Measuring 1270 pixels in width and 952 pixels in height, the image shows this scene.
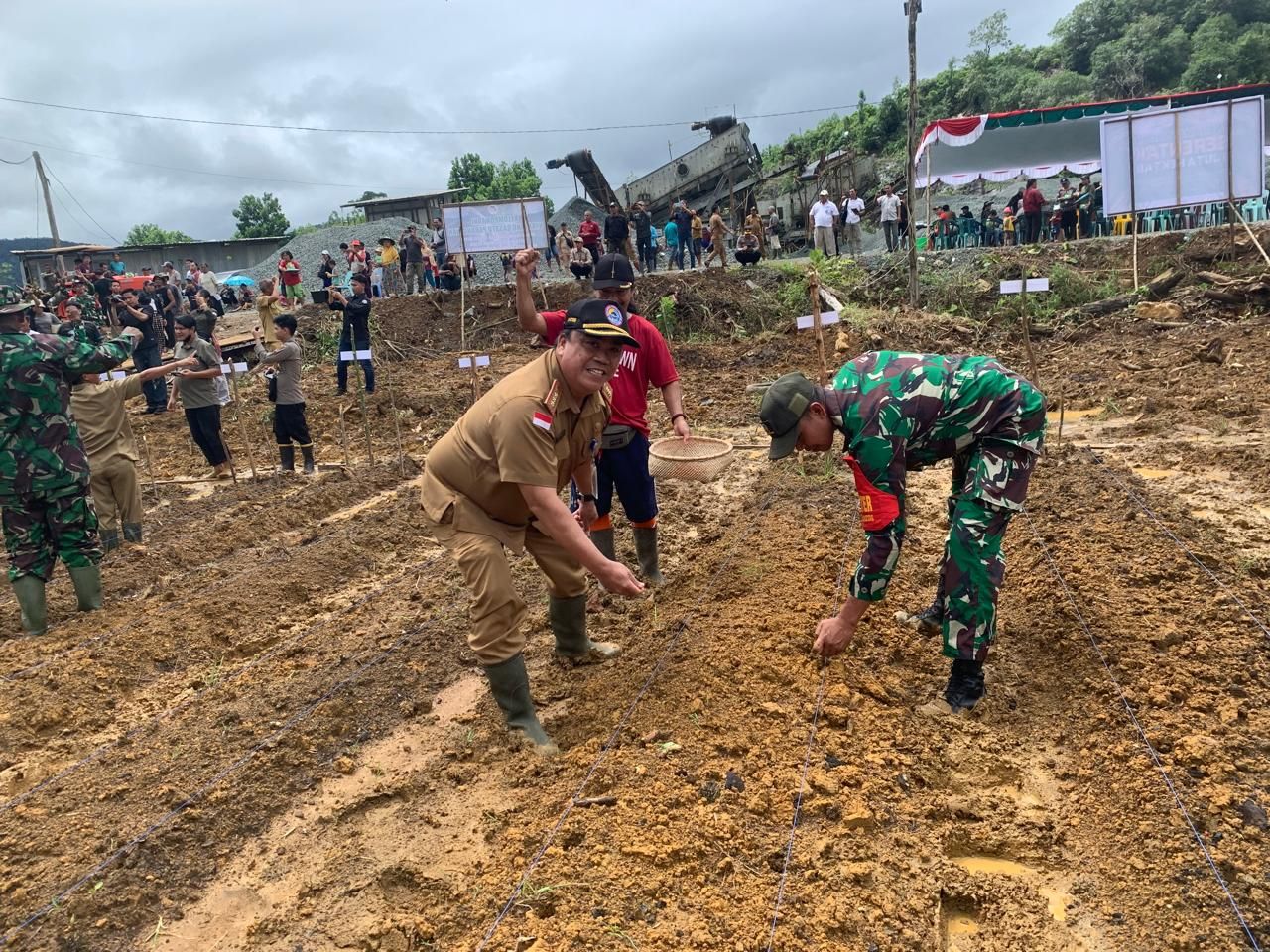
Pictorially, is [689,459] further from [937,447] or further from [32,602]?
[32,602]

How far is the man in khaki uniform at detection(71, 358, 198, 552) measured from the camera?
582cm

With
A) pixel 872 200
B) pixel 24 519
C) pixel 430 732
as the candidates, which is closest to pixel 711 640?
pixel 430 732

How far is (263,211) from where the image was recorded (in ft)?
193

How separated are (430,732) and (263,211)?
6447 centimetres

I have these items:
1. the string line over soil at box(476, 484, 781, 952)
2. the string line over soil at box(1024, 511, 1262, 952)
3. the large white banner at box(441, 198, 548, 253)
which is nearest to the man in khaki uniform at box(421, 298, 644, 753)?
the string line over soil at box(476, 484, 781, 952)

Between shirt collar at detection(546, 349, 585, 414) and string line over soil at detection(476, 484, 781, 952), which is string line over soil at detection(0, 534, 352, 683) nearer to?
string line over soil at detection(476, 484, 781, 952)

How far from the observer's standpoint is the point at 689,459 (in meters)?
4.75

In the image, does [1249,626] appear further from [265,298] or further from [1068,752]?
[265,298]

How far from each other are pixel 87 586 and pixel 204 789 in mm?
2605

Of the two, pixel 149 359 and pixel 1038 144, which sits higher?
pixel 1038 144

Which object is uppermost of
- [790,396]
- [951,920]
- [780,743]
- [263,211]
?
[263,211]

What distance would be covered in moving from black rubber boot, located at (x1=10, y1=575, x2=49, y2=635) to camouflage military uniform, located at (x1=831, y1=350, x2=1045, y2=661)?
4.54m

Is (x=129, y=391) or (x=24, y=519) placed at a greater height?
(x=129, y=391)

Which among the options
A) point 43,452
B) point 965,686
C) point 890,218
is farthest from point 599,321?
point 890,218
